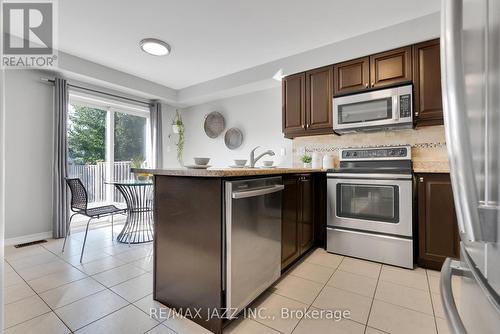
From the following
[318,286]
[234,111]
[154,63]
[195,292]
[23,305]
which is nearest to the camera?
[195,292]

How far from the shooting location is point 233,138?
4.36 meters

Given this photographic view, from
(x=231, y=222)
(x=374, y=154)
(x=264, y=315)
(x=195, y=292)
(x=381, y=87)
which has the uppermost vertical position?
(x=381, y=87)

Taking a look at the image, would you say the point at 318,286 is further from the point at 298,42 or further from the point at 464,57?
the point at 298,42

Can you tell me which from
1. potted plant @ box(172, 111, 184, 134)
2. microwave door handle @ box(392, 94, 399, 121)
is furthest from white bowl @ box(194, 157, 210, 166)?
potted plant @ box(172, 111, 184, 134)

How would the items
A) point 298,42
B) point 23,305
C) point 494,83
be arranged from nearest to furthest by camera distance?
point 494,83
point 23,305
point 298,42

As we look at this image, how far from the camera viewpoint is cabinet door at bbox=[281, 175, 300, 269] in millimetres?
1997

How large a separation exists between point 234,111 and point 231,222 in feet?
10.8

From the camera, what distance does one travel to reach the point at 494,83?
0.45m

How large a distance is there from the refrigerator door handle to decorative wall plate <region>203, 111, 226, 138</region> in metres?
4.09

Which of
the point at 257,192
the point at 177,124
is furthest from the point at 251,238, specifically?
the point at 177,124

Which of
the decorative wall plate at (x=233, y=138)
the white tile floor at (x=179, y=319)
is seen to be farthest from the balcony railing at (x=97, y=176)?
the decorative wall plate at (x=233, y=138)

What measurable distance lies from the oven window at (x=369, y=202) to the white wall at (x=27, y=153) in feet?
12.8

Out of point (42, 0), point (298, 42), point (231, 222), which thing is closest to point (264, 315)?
point (231, 222)

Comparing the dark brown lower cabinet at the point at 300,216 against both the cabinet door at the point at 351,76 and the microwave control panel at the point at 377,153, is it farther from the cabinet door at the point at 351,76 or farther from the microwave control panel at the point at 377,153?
the cabinet door at the point at 351,76
